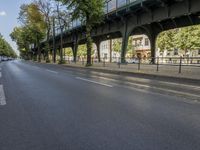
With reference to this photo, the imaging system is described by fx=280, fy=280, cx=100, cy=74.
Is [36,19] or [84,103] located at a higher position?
[36,19]

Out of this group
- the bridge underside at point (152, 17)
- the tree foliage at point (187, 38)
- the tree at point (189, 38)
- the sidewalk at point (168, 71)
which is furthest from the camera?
the tree foliage at point (187, 38)

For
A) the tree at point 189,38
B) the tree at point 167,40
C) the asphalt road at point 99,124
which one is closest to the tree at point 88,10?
the tree at point 189,38

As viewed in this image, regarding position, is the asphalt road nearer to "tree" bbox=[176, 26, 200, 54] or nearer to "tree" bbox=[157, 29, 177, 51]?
"tree" bbox=[176, 26, 200, 54]

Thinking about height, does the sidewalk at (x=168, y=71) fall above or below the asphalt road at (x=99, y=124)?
below

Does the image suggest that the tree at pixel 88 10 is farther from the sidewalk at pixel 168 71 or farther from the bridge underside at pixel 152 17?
the sidewalk at pixel 168 71

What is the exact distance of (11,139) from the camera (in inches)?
172

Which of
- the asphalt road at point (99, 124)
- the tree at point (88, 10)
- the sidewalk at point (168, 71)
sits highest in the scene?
the tree at point (88, 10)

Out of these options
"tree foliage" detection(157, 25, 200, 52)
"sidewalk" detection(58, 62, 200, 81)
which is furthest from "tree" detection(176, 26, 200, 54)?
"sidewalk" detection(58, 62, 200, 81)

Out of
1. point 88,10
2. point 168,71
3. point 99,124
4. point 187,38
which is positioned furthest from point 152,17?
point 187,38

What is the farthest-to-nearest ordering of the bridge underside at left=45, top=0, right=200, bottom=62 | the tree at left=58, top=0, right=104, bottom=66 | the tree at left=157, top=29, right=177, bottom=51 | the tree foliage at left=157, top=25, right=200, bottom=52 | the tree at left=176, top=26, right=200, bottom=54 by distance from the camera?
the tree at left=157, top=29, right=177, bottom=51 < the tree foliage at left=157, top=25, right=200, bottom=52 < the tree at left=176, top=26, right=200, bottom=54 < the tree at left=58, top=0, right=104, bottom=66 < the bridge underside at left=45, top=0, right=200, bottom=62

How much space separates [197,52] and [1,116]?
201ft

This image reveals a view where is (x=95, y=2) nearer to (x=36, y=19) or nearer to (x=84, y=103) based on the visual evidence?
(x=84, y=103)

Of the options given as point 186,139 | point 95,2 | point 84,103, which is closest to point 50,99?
point 84,103

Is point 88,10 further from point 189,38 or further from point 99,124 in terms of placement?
point 99,124
